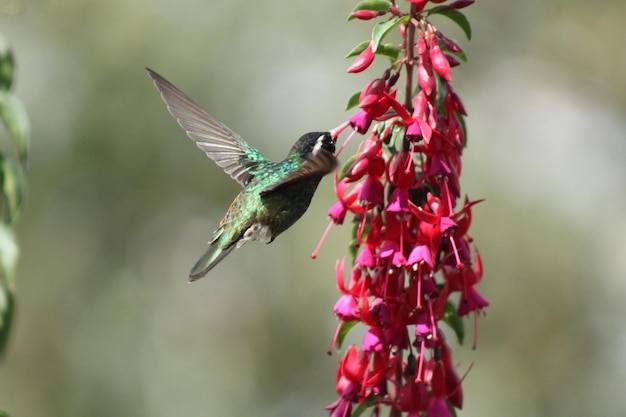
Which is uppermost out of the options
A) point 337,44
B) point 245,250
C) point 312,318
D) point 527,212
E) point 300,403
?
point 337,44

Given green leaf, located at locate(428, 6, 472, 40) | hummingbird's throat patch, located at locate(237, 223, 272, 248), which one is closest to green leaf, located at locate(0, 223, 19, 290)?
green leaf, located at locate(428, 6, 472, 40)

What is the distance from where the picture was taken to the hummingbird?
315cm

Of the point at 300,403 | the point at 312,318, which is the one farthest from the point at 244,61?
the point at 300,403

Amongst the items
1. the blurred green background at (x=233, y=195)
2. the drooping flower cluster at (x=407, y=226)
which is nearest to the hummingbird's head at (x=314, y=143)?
the drooping flower cluster at (x=407, y=226)

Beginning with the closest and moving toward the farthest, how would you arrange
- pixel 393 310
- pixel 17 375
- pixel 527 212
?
pixel 393 310 < pixel 527 212 < pixel 17 375

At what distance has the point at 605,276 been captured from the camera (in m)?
7.16

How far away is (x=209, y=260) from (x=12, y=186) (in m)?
1.60

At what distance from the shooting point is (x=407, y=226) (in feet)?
7.66

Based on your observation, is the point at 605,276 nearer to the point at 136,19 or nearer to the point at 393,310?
the point at 136,19

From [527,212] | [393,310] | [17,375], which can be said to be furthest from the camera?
[17,375]

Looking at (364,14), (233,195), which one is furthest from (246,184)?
(233,195)

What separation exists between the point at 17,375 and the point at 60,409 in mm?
579

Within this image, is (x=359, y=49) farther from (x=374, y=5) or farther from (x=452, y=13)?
(x=452, y=13)

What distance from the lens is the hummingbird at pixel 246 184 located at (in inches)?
124
